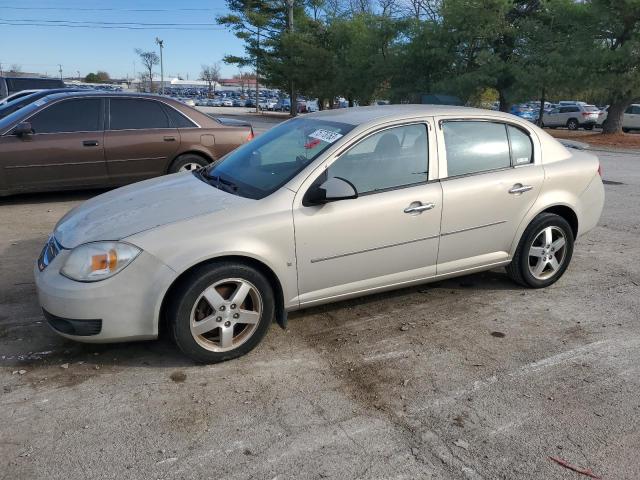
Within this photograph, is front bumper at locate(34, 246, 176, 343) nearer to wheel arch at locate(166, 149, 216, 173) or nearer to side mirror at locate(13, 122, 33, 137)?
side mirror at locate(13, 122, 33, 137)

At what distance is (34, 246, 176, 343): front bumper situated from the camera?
3146mm

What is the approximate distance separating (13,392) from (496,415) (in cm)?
270

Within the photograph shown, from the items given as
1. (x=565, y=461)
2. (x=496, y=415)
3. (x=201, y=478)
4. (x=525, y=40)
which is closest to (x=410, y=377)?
(x=496, y=415)

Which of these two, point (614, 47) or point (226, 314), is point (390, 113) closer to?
point (226, 314)

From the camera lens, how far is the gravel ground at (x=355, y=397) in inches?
100

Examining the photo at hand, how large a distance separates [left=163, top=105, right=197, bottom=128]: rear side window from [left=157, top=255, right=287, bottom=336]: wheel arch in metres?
5.13

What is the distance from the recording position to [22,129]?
717cm

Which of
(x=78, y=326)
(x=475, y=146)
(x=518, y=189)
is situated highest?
(x=475, y=146)

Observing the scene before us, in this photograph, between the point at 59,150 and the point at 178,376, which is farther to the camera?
the point at 59,150

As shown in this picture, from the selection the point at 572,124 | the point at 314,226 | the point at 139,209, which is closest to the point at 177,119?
the point at 139,209

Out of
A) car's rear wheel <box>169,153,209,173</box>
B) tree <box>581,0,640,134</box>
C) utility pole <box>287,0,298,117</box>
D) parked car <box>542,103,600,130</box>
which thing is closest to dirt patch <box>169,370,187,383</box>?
car's rear wheel <box>169,153,209,173</box>

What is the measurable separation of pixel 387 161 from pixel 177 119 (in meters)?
5.13

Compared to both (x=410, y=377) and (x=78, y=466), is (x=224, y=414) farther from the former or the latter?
(x=410, y=377)

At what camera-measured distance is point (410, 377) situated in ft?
10.8
